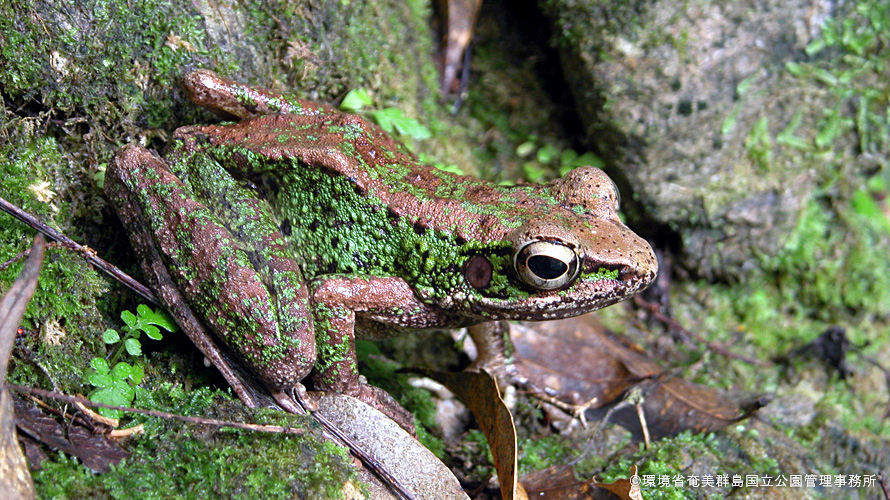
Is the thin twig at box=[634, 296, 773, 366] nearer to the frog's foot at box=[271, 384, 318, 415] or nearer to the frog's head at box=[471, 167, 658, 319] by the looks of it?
the frog's head at box=[471, 167, 658, 319]

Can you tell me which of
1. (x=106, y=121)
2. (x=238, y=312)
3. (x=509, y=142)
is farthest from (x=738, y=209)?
(x=106, y=121)

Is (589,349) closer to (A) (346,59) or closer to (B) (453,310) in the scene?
(B) (453,310)

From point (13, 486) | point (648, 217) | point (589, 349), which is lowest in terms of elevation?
point (589, 349)

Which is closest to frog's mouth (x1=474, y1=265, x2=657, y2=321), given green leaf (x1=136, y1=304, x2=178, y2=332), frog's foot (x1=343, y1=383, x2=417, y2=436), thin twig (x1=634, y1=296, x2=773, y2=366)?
frog's foot (x1=343, y1=383, x2=417, y2=436)

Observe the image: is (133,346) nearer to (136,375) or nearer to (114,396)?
(136,375)

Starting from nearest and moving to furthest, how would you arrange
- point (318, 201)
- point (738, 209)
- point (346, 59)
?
point (318, 201) → point (346, 59) → point (738, 209)

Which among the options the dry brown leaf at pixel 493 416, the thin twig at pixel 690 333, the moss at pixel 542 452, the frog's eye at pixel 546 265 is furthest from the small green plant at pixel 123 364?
the thin twig at pixel 690 333

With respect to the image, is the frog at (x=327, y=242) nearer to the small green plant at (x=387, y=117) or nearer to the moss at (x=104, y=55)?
the moss at (x=104, y=55)
